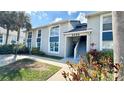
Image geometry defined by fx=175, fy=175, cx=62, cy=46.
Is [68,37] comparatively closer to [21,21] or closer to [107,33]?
[107,33]

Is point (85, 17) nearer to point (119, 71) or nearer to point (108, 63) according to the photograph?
point (108, 63)

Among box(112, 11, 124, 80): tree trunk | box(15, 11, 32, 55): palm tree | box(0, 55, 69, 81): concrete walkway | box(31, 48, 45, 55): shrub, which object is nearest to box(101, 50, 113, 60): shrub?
box(112, 11, 124, 80): tree trunk

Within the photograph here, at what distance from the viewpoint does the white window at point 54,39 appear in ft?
11.9

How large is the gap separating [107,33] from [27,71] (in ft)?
5.88

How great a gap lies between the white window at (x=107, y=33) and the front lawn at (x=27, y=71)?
1046mm

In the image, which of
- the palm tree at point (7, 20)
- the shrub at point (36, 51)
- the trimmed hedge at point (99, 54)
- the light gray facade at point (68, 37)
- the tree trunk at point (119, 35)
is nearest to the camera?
the tree trunk at point (119, 35)

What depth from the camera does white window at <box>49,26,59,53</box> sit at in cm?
364

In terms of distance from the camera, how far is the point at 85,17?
353 cm

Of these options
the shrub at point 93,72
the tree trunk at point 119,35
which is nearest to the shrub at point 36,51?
the shrub at point 93,72

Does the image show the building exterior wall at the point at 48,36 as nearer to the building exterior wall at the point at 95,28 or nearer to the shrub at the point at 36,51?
the shrub at the point at 36,51

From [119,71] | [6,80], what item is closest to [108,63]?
[119,71]

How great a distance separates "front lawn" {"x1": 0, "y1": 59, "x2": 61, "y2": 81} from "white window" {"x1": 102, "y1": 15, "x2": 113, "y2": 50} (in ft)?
3.43

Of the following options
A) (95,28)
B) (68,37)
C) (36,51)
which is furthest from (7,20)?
(95,28)
